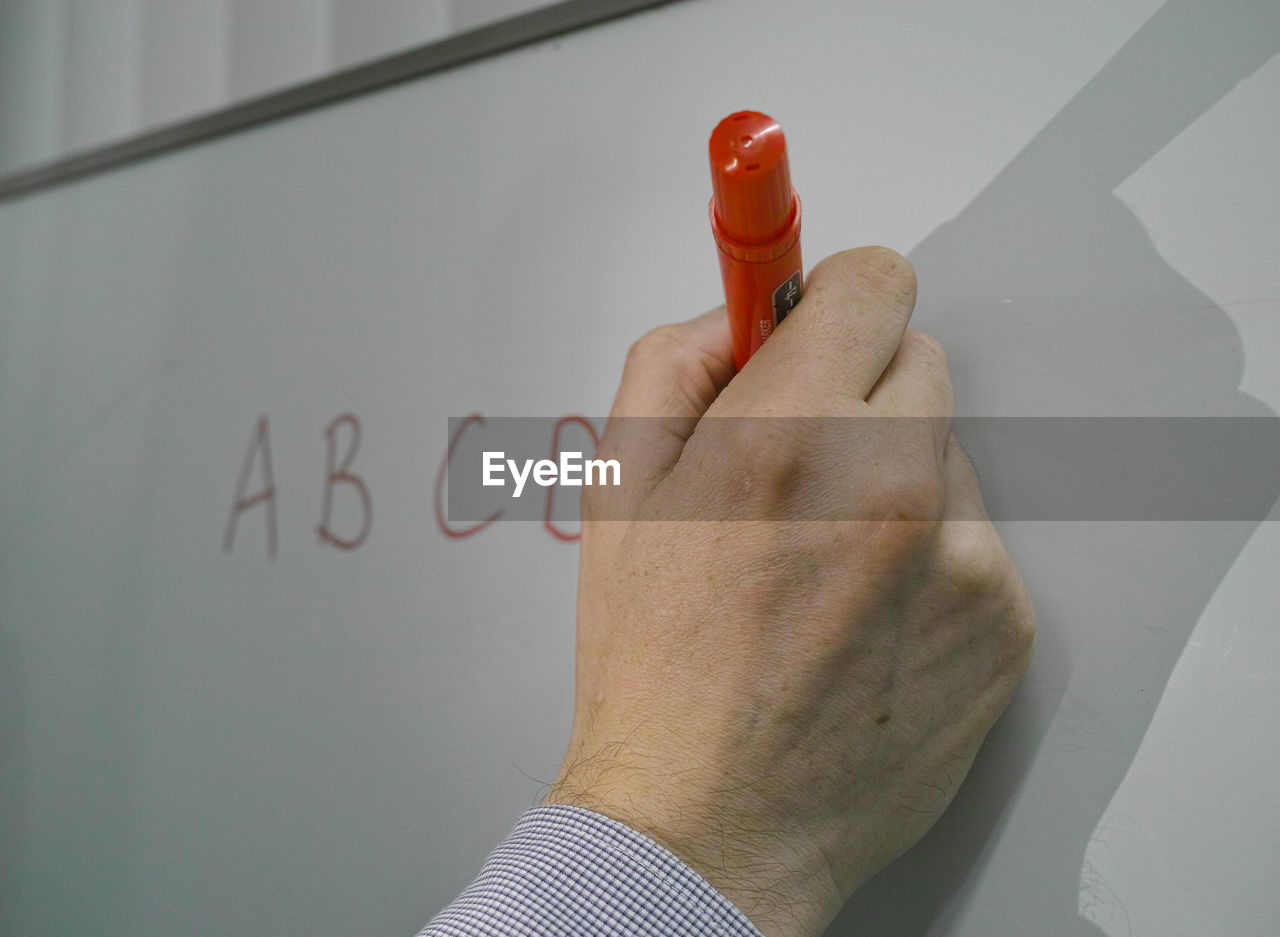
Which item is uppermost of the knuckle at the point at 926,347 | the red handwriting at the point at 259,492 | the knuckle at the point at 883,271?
the knuckle at the point at 883,271

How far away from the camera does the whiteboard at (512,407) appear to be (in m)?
0.33

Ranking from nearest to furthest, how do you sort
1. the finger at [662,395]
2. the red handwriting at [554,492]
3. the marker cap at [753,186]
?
the marker cap at [753,186], the finger at [662,395], the red handwriting at [554,492]

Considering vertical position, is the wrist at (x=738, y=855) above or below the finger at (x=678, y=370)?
below

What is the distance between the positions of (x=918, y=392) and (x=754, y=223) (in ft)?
0.34

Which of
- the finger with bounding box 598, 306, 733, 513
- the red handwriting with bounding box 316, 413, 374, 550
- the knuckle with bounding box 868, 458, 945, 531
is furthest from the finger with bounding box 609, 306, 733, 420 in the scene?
the red handwriting with bounding box 316, 413, 374, 550

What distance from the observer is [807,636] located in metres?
0.28

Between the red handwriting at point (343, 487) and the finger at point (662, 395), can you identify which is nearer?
the finger at point (662, 395)

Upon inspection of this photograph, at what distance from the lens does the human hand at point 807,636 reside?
0.93ft

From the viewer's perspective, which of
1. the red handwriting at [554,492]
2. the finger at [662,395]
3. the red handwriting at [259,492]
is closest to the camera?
the finger at [662,395]

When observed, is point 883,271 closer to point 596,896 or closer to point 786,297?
point 786,297

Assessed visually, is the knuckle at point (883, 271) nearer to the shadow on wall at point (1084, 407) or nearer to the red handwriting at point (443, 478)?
the shadow on wall at point (1084, 407)

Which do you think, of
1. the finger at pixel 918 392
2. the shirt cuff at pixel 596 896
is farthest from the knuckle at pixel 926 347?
the shirt cuff at pixel 596 896

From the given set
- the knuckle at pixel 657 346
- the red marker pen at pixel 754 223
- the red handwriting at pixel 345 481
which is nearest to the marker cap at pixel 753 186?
the red marker pen at pixel 754 223

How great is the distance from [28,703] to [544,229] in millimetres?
647
